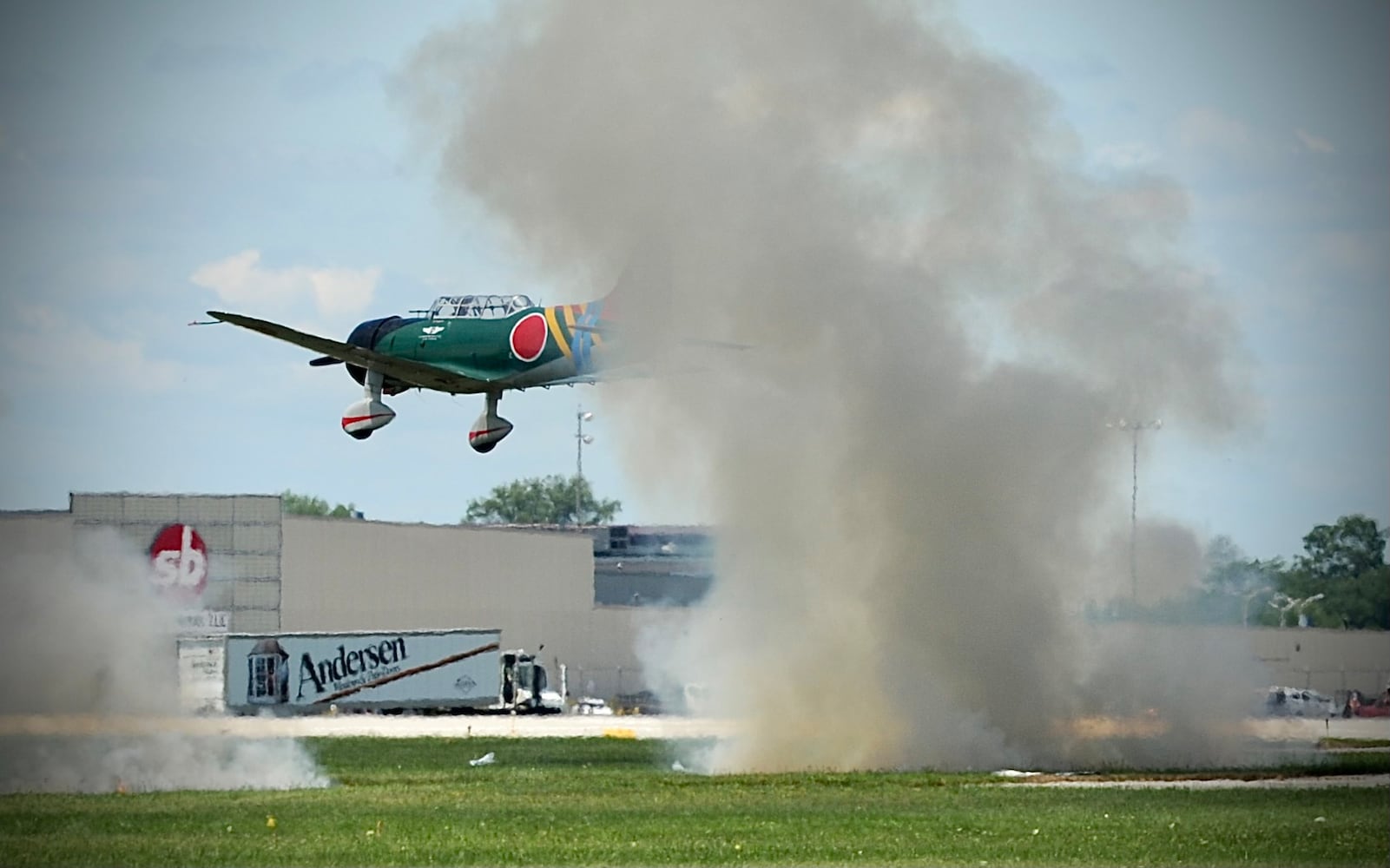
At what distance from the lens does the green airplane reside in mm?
45719

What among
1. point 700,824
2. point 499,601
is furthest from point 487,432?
point 499,601

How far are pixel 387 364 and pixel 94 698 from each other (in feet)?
34.1

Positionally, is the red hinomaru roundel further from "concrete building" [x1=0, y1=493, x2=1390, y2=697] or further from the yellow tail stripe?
"concrete building" [x1=0, y1=493, x2=1390, y2=697]

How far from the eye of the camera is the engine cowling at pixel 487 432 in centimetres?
4506

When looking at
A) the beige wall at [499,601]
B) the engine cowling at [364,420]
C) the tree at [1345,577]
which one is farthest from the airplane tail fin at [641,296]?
the tree at [1345,577]

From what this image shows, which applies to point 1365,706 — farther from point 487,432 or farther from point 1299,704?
point 487,432

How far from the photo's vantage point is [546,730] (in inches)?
2874

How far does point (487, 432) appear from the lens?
45281 mm

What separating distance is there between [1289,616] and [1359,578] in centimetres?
457

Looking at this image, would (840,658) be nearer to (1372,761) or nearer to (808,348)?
(808,348)

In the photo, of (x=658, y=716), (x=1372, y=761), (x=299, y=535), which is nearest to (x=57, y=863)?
(x=1372, y=761)

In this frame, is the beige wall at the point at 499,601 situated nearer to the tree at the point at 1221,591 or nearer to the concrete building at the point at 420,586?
the concrete building at the point at 420,586

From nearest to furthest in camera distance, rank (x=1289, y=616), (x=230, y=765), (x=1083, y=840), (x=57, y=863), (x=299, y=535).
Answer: (x=57, y=863), (x=1083, y=840), (x=230, y=765), (x=299, y=535), (x=1289, y=616)

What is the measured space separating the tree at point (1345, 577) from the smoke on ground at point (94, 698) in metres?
62.9
